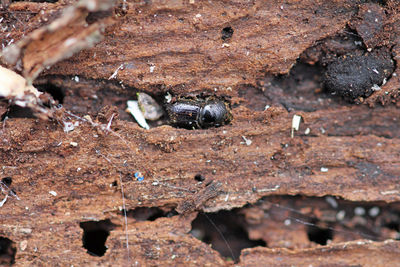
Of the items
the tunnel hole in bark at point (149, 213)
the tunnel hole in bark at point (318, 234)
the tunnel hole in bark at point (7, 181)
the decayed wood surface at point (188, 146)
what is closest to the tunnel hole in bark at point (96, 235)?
the decayed wood surface at point (188, 146)

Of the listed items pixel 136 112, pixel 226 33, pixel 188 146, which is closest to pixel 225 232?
pixel 188 146

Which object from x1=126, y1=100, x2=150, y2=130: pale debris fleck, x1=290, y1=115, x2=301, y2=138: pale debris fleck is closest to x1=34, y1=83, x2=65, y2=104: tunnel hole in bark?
x1=126, y1=100, x2=150, y2=130: pale debris fleck

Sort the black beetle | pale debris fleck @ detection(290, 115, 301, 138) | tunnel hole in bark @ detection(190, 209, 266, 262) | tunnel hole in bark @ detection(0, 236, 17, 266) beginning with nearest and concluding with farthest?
1. the black beetle
2. pale debris fleck @ detection(290, 115, 301, 138)
3. tunnel hole in bark @ detection(0, 236, 17, 266)
4. tunnel hole in bark @ detection(190, 209, 266, 262)

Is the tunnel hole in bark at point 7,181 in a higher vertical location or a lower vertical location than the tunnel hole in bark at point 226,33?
lower

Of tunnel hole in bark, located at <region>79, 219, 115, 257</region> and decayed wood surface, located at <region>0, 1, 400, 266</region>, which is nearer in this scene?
decayed wood surface, located at <region>0, 1, 400, 266</region>

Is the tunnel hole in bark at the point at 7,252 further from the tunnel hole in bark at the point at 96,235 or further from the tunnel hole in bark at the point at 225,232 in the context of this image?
the tunnel hole in bark at the point at 225,232

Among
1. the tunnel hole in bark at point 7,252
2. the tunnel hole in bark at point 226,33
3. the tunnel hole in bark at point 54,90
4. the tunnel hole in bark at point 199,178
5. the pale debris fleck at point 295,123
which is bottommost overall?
the tunnel hole in bark at point 7,252

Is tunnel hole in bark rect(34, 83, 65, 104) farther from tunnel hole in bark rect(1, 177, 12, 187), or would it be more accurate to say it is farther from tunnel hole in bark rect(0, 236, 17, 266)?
tunnel hole in bark rect(0, 236, 17, 266)
